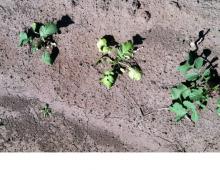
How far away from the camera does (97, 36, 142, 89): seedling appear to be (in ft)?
10.2

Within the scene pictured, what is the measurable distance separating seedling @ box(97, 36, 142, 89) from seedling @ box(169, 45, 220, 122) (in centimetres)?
42

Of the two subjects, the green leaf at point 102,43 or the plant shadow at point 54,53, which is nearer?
the green leaf at point 102,43

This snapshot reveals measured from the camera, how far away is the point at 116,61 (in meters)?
3.18

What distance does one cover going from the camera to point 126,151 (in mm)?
→ 3230

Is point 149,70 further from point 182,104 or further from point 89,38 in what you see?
point 89,38

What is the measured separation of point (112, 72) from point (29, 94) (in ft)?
2.88

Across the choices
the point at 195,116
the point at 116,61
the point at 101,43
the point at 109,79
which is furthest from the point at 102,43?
the point at 195,116

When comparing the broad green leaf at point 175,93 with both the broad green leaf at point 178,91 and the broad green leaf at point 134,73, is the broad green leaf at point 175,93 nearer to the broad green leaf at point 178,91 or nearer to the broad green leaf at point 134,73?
the broad green leaf at point 178,91

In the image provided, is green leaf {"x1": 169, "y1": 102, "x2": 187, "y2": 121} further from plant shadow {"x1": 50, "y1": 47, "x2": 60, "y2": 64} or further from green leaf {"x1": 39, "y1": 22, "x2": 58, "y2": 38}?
green leaf {"x1": 39, "y1": 22, "x2": 58, "y2": 38}

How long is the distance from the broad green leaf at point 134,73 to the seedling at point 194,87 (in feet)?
1.15

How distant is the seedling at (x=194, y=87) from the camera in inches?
120

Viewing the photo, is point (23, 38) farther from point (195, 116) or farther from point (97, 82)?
point (195, 116)

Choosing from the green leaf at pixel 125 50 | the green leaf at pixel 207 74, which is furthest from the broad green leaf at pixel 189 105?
the green leaf at pixel 125 50

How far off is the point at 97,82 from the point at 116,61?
0.93 feet
